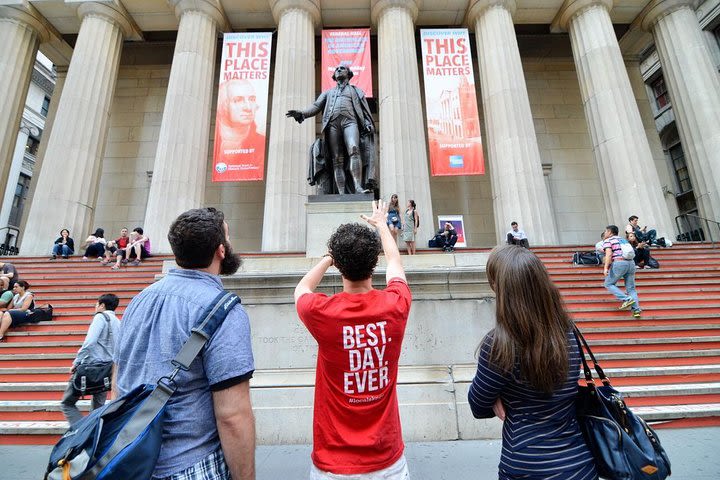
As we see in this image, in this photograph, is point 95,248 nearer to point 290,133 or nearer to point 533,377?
point 290,133

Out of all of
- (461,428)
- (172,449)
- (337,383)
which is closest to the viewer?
(172,449)

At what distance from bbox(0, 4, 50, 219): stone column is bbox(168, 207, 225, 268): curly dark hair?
20370 millimetres

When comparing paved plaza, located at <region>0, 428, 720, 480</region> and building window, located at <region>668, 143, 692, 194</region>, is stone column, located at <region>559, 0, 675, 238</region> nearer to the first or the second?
building window, located at <region>668, 143, 692, 194</region>

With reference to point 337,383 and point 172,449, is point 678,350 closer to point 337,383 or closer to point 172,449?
point 337,383

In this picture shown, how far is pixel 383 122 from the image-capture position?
51.4ft

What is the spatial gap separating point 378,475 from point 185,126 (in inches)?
658

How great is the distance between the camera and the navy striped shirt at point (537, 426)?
5.15 ft

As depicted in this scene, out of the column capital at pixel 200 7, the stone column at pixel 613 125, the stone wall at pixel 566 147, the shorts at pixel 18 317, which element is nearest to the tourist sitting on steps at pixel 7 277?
the shorts at pixel 18 317

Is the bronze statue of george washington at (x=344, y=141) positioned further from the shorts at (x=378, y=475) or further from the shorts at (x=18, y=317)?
the shorts at (x=18, y=317)

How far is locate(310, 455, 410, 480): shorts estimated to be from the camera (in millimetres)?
1716

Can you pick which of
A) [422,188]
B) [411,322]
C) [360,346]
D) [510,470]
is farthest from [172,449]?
[422,188]

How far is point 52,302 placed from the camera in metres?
9.38

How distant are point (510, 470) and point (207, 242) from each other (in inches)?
65.1

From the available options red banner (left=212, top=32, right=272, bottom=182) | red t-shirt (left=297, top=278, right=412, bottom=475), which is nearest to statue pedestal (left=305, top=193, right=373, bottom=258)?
red t-shirt (left=297, top=278, right=412, bottom=475)
